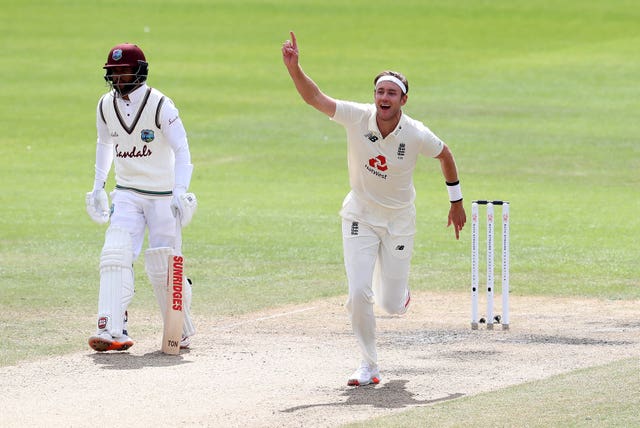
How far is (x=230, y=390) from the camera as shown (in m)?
8.96

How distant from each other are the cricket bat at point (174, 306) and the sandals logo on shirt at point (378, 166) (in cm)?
189

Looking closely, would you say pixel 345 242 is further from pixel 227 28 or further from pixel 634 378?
pixel 227 28

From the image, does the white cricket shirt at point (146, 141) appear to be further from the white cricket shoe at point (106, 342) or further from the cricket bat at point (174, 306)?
the white cricket shoe at point (106, 342)

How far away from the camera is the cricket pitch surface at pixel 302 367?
835cm

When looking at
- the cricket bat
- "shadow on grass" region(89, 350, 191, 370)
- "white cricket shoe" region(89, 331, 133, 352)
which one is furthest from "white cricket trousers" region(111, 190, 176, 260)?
"shadow on grass" region(89, 350, 191, 370)

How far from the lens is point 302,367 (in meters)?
9.79

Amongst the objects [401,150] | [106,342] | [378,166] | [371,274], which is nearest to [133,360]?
[106,342]

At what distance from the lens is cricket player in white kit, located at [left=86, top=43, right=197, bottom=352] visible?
10.3 metres

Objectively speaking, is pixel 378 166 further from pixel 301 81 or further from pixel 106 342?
pixel 106 342

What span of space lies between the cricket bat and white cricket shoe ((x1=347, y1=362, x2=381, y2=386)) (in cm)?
167

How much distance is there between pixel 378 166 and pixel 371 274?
732mm

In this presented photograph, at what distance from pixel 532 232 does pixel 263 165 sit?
7607 mm

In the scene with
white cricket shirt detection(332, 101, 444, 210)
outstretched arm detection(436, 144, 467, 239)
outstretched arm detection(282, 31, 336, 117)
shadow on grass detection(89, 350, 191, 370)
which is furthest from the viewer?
shadow on grass detection(89, 350, 191, 370)

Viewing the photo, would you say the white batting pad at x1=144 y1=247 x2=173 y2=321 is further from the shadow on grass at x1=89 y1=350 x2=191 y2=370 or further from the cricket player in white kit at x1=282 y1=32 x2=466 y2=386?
the cricket player in white kit at x1=282 y1=32 x2=466 y2=386
